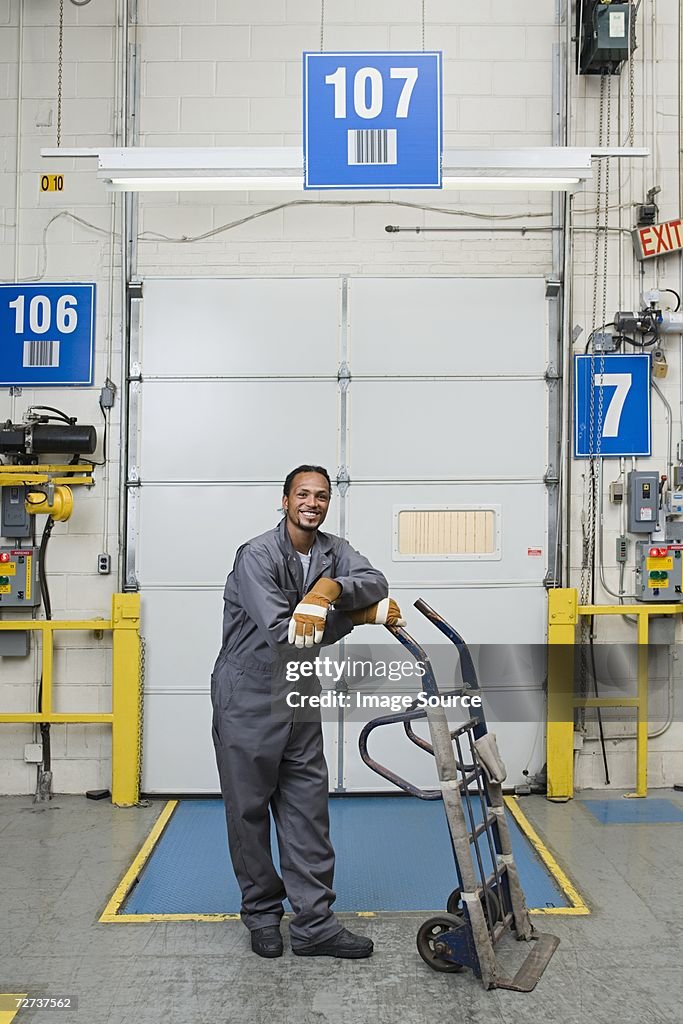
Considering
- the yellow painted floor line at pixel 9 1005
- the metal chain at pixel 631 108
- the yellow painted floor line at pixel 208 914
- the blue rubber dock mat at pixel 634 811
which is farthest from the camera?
the metal chain at pixel 631 108

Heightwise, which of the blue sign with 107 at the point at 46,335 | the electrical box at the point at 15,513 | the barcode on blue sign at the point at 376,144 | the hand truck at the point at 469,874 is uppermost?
the barcode on blue sign at the point at 376,144

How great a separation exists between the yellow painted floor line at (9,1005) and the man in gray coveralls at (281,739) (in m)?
0.85

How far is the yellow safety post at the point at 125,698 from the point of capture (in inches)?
214

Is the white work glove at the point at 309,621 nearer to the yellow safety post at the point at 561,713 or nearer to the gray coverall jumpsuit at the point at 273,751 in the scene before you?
the gray coverall jumpsuit at the point at 273,751

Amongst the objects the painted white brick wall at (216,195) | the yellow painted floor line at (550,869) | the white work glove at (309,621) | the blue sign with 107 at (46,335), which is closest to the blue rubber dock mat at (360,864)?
the yellow painted floor line at (550,869)

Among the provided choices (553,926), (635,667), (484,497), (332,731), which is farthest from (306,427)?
(553,926)

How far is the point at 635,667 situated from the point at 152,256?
3.87m

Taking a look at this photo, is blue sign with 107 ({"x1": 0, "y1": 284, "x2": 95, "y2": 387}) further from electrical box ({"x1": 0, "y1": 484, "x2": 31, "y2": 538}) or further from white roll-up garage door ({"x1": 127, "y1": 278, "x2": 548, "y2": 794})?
electrical box ({"x1": 0, "y1": 484, "x2": 31, "y2": 538})

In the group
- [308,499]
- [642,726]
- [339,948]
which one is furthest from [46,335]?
[642,726]

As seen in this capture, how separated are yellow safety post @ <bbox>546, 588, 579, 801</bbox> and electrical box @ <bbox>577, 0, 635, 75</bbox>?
10.4ft

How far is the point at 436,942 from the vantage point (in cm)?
341

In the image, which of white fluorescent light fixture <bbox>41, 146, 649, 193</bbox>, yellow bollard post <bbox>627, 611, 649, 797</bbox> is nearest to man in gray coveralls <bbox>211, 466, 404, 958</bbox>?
white fluorescent light fixture <bbox>41, 146, 649, 193</bbox>

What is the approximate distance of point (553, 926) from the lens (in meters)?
3.80

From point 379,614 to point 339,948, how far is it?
1272mm
